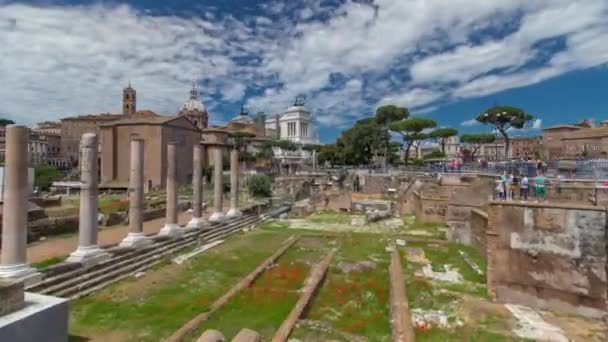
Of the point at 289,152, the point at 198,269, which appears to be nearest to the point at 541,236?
the point at 198,269

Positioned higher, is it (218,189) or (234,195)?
(218,189)

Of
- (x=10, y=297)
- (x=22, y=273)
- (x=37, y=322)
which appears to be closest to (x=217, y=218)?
(x=22, y=273)

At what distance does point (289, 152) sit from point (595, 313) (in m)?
80.5

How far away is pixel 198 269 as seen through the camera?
10836 mm

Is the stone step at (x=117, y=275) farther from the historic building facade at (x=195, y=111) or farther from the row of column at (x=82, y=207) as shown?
the historic building facade at (x=195, y=111)

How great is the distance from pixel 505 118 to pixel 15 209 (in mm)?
46033

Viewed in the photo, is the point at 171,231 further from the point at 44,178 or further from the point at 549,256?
the point at 44,178

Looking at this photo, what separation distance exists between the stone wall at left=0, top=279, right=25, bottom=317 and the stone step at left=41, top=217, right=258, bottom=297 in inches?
133

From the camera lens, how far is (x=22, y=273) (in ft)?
24.4

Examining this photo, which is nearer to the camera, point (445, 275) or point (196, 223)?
point (445, 275)

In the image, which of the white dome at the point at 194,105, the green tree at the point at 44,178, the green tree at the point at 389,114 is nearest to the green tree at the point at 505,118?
the green tree at the point at 389,114

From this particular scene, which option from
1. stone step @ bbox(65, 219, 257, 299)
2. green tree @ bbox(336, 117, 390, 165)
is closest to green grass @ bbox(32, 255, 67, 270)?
stone step @ bbox(65, 219, 257, 299)

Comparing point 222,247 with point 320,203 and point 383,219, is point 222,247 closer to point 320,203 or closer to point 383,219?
point 383,219

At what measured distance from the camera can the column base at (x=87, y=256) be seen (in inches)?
361
